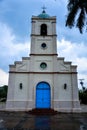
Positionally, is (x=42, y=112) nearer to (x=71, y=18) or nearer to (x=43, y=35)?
(x=43, y=35)

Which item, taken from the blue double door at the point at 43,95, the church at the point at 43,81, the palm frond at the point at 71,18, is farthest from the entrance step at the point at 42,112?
the palm frond at the point at 71,18

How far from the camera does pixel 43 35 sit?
83.6 feet

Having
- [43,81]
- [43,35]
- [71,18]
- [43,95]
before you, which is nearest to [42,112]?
[43,95]

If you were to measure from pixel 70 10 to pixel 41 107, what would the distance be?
42.9ft

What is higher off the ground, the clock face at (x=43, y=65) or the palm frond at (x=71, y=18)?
the palm frond at (x=71, y=18)

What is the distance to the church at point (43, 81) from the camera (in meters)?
22.7

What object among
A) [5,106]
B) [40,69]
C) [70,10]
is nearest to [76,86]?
[40,69]

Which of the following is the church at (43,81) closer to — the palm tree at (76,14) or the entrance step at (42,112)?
the entrance step at (42,112)

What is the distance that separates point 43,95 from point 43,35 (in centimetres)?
809

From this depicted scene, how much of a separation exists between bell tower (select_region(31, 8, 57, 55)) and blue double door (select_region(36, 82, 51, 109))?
433cm

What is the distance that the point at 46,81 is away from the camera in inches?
930

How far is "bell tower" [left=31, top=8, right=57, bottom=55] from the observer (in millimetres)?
A: 24781

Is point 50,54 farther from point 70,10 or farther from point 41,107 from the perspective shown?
point 70,10

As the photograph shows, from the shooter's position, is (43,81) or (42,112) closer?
(42,112)
